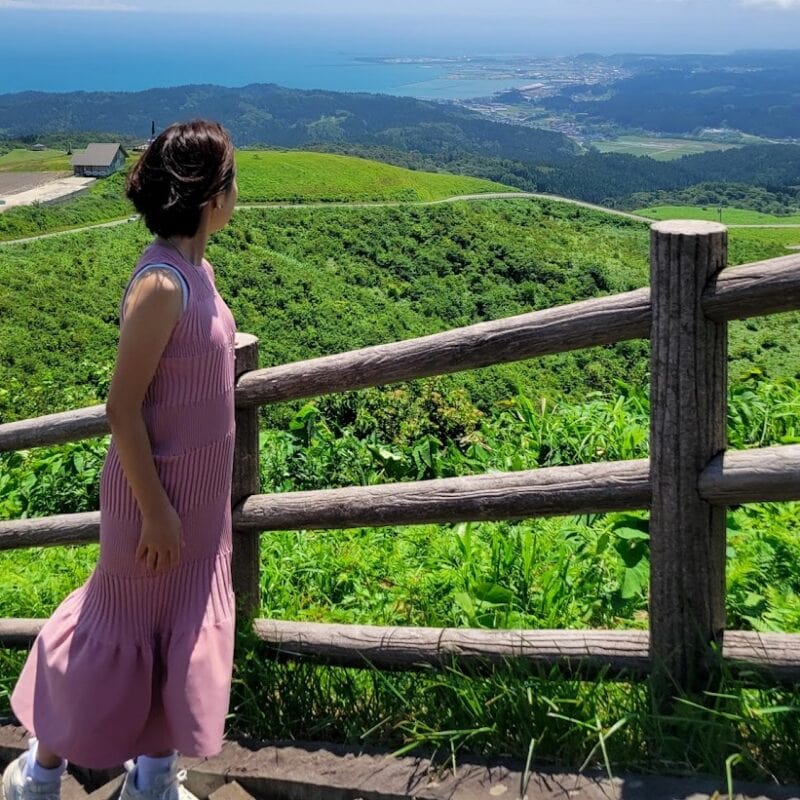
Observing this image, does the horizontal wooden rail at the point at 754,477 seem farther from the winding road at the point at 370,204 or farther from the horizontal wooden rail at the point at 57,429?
the winding road at the point at 370,204

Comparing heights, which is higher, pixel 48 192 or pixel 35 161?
pixel 35 161

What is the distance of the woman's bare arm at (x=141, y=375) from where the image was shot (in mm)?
1497

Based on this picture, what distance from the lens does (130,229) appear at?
129ft

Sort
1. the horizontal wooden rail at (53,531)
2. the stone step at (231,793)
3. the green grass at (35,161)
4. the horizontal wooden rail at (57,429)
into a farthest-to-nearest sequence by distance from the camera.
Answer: the green grass at (35,161) < the horizontal wooden rail at (53,531) < the horizontal wooden rail at (57,429) < the stone step at (231,793)

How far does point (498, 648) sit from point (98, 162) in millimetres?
59750

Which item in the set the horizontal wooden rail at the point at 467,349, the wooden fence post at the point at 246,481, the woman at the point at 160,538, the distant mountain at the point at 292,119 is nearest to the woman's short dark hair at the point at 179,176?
the woman at the point at 160,538

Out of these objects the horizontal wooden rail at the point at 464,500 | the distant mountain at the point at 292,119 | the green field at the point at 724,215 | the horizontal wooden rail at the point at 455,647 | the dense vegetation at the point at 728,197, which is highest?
the distant mountain at the point at 292,119

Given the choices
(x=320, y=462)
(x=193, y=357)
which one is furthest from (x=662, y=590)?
(x=320, y=462)

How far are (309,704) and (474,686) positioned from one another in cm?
40

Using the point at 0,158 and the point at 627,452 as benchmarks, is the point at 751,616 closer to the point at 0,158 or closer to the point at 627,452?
the point at 627,452

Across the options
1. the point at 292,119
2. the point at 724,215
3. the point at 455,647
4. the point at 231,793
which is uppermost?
the point at 292,119

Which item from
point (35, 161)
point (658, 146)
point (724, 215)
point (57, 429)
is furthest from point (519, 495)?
point (658, 146)

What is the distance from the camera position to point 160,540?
1.61m

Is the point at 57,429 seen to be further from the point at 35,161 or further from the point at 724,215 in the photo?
the point at 724,215
